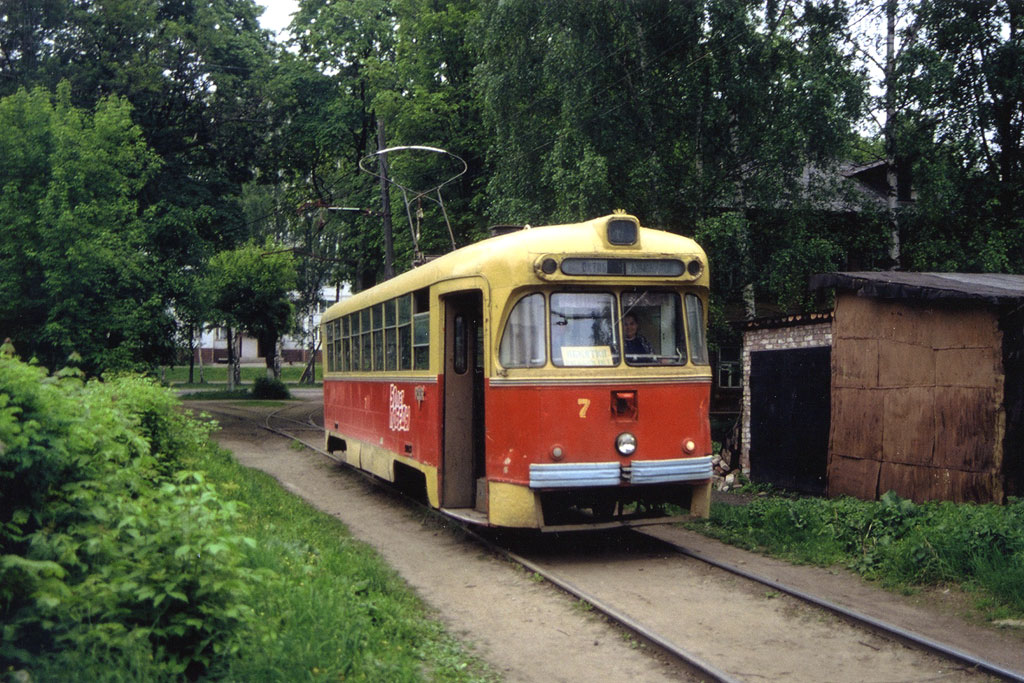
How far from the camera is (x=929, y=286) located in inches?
436

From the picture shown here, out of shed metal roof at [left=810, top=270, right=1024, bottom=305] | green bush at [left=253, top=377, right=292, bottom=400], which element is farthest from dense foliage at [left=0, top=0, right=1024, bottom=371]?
green bush at [left=253, top=377, right=292, bottom=400]

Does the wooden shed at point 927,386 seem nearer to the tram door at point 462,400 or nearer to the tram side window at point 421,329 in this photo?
the tram door at point 462,400

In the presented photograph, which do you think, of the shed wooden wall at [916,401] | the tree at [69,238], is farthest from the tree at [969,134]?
the tree at [69,238]

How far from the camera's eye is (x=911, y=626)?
7258 millimetres

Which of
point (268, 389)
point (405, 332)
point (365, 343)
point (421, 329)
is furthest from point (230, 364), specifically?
point (421, 329)

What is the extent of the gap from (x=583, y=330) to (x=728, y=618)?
3150 millimetres

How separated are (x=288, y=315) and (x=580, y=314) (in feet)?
128

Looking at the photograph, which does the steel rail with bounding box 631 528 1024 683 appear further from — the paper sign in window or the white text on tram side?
the white text on tram side

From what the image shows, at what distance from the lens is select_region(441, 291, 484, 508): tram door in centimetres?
1080

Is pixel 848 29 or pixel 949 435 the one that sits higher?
pixel 848 29

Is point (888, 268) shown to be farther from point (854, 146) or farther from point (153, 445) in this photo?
point (153, 445)

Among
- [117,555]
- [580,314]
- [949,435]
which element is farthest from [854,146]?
[117,555]

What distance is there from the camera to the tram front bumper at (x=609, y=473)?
922 cm

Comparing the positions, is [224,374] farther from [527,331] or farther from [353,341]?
[527,331]
